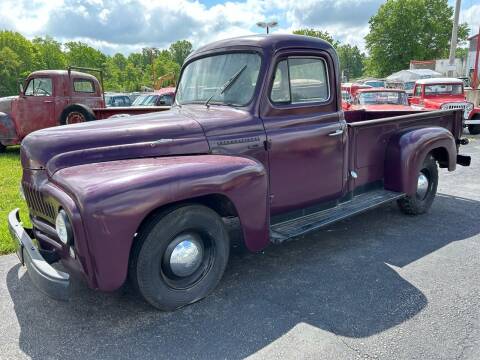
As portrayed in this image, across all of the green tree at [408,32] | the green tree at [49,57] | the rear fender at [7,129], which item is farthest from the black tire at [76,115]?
the green tree at [49,57]

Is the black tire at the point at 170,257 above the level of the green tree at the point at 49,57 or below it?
below

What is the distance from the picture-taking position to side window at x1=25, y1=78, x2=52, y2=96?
32.1 ft

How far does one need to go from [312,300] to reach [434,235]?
6.74 ft

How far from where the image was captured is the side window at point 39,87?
9797mm

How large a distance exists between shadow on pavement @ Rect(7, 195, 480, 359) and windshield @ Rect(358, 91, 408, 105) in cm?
729

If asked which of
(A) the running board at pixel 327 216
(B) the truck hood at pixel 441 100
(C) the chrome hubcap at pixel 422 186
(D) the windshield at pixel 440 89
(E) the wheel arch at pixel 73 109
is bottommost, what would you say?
(C) the chrome hubcap at pixel 422 186

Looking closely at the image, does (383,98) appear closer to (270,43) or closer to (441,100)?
(441,100)

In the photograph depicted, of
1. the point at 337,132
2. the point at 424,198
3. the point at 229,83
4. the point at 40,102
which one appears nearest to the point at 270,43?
the point at 229,83

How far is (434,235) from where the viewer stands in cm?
434

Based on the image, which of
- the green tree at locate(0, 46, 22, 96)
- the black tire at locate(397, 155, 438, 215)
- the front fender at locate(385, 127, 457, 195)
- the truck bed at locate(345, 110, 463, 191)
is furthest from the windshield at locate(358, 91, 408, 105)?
the green tree at locate(0, 46, 22, 96)

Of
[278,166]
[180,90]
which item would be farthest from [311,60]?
[180,90]

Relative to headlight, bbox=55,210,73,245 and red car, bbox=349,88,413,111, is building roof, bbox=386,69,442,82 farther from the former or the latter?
headlight, bbox=55,210,73,245

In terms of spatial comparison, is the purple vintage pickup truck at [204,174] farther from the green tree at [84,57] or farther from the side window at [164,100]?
the green tree at [84,57]

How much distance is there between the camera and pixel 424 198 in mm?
5051
